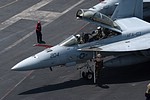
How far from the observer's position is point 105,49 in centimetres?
1964

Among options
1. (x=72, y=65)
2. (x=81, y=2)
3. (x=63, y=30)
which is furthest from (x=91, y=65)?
(x=81, y=2)

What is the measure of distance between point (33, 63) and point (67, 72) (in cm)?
265

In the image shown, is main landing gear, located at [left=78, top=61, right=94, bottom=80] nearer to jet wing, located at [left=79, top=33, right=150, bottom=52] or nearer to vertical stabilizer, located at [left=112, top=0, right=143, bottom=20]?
jet wing, located at [left=79, top=33, right=150, bottom=52]

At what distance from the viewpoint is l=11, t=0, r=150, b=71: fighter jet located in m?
19.5

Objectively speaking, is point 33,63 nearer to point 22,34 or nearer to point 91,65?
point 91,65

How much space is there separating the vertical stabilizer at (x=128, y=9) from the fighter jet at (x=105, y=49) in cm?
272

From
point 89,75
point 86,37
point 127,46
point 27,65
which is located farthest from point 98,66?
point 27,65

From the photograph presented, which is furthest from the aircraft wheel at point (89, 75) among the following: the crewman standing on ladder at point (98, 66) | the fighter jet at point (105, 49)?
the fighter jet at point (105, 49)

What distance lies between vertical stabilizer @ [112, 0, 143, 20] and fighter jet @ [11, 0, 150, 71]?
2721 millimetres

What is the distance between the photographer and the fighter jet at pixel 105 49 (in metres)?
19.5

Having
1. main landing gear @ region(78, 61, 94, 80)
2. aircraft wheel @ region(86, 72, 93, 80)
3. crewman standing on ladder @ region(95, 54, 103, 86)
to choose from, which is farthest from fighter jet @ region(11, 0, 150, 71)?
aircraft wheel @ region(86, 72, 93, 80)

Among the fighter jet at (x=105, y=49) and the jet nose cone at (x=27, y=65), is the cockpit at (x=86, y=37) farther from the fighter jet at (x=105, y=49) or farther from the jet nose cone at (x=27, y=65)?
the jet nose cone at (x=27, y=65)

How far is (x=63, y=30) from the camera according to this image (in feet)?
94.3

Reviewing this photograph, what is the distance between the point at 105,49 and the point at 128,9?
5.36 metres
